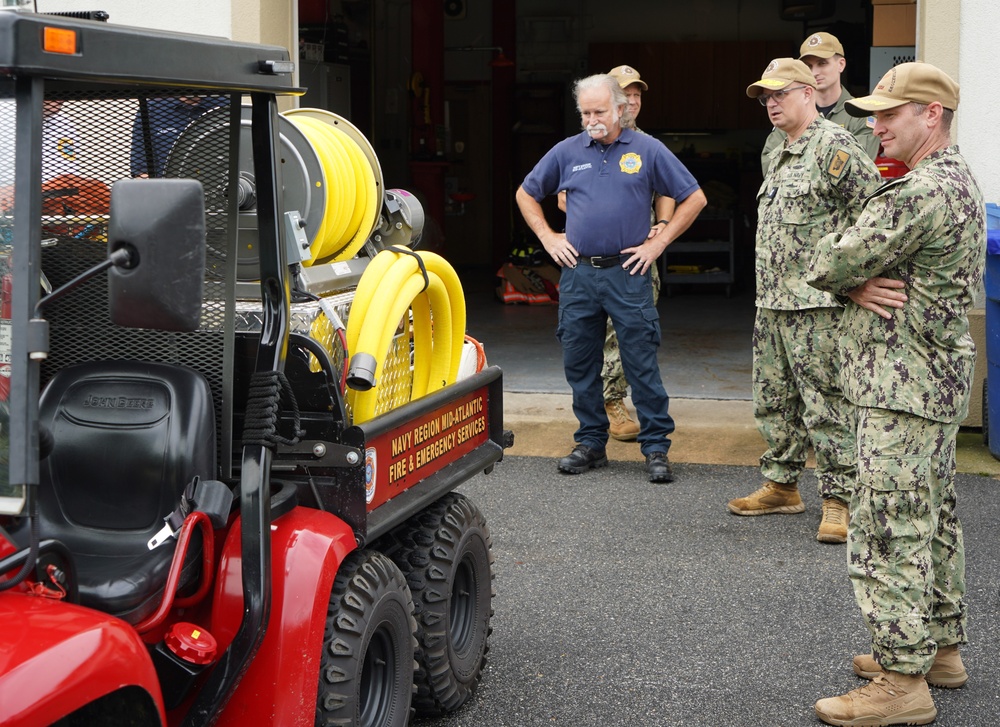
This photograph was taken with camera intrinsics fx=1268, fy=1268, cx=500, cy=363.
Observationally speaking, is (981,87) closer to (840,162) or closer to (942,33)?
(942,33)

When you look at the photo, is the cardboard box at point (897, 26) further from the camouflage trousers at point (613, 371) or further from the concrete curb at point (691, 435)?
the concrete curb at point (691, 435)

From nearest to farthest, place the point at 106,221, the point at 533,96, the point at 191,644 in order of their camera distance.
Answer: the point at 191,644 → the point at 106,221 → the point at 533,96

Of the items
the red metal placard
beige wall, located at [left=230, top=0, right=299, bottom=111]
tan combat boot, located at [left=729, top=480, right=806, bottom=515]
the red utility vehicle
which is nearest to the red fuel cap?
the red utility vehicle

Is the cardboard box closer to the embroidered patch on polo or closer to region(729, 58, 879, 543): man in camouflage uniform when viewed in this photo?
the embroidered patch on polo

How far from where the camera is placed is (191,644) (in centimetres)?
268

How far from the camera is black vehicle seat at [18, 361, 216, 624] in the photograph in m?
2.77

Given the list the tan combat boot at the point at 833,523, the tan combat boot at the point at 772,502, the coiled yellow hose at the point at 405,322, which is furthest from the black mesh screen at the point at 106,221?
the tan combat boot at the point at 772,502

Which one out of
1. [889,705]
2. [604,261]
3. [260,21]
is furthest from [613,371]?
[889,705]

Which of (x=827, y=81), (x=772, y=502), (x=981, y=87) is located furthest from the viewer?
(x=981, y=87)

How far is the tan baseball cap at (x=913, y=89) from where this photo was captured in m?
3.65

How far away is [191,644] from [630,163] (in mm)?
4383

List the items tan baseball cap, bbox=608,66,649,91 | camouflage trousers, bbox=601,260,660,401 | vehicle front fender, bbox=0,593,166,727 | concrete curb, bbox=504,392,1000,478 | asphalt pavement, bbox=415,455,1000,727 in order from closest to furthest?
vehicle front fender, bbox=0,593,166,727 < asphalt pavement, bbox=415,455,1000,727 < concrete curb, bbox=504,392,1000,478 < tan baseball cap, bbox=608,66,649,91 < camouflage trousers, bbox=601,260,660,401

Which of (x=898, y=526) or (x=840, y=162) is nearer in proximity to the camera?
(x=898, y=526)

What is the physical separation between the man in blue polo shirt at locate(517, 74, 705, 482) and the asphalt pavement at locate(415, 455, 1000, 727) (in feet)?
1.62
